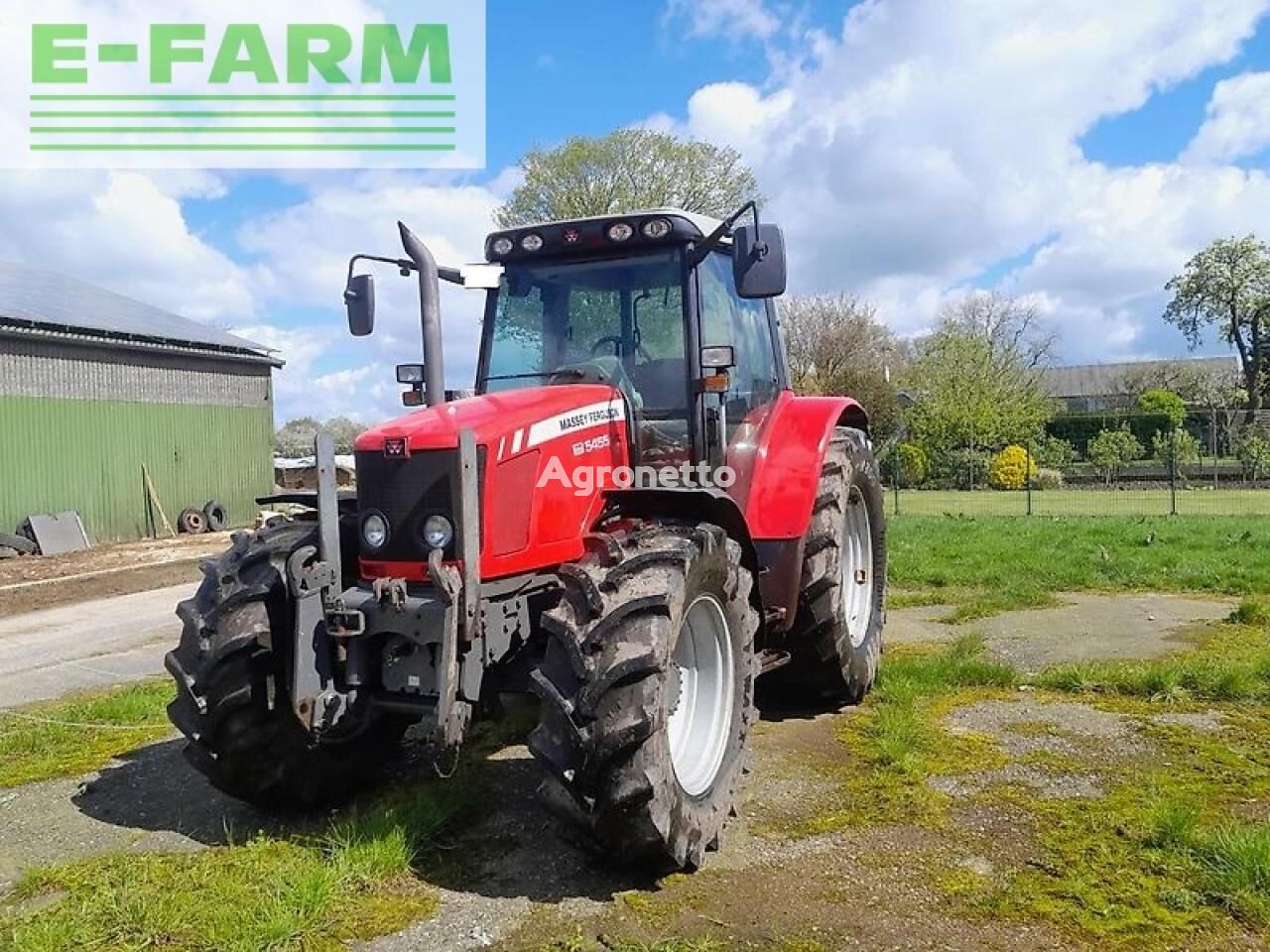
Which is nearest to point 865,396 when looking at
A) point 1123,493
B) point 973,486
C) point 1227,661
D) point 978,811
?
point 973,486

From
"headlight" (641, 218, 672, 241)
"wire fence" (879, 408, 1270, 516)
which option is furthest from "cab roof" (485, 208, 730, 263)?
"wire fence" (879, 408, 1270, 516)

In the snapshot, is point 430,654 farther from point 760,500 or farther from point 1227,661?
point 1227,661

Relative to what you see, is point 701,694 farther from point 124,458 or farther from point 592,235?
point 124,458

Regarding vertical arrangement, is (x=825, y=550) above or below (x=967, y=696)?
above

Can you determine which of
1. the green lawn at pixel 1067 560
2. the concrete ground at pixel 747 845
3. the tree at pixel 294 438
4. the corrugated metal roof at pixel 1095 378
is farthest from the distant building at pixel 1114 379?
the concrete ground at pixel 747 845

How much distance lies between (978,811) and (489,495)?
2.25 meters

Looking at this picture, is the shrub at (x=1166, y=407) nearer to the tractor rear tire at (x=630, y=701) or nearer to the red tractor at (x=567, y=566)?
the red tractor at (x=567, y=566)

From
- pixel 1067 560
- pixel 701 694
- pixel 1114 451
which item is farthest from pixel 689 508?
pixel 1114 451

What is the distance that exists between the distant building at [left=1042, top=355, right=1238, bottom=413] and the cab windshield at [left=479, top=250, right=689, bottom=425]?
49609 mm

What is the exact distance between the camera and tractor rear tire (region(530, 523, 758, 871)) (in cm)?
329

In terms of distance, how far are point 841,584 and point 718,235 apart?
199 cm

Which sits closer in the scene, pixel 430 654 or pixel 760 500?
pixel 430 654

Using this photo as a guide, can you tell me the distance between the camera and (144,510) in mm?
19172

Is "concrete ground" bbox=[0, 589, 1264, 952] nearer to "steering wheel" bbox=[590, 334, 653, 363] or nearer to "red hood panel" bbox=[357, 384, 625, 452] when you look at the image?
"red hood panel" bbox=[357, 384, 625, 452]
